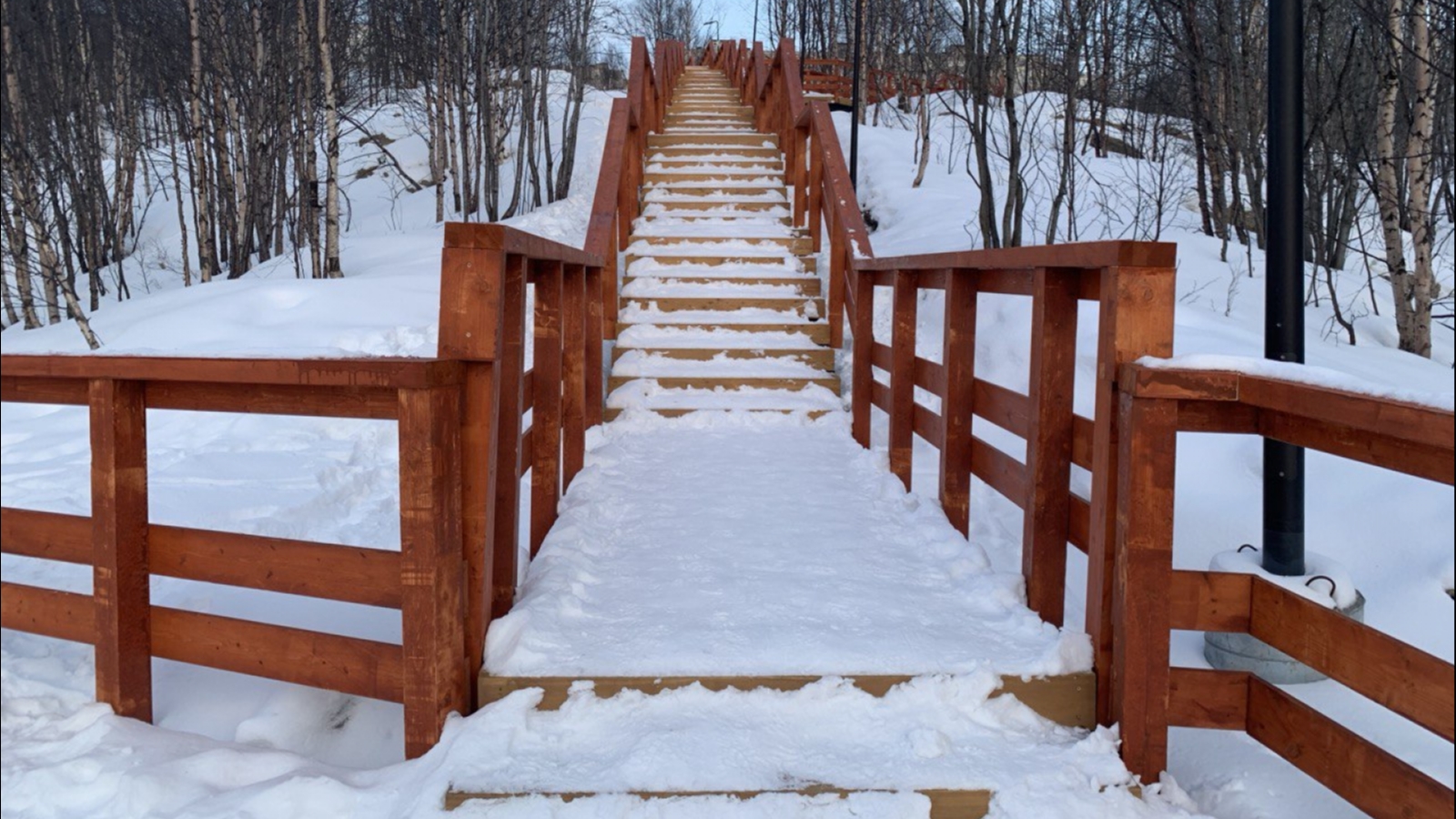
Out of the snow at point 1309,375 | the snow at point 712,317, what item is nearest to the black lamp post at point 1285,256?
the snow at point 1309,375

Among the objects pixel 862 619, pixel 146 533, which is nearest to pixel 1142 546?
pixel 862 619

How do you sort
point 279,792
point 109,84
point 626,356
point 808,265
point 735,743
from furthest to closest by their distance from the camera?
1. point 109,84
2. point 808,265
3. point 626,356
4. point 735,743
5. point 279,792

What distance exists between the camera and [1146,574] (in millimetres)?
2295

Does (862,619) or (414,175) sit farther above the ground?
(414,175)

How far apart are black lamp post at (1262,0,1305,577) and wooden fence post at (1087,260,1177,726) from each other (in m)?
1.01

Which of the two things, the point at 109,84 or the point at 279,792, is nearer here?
the point at 279,792

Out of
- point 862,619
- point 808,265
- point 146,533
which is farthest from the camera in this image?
point 808,265

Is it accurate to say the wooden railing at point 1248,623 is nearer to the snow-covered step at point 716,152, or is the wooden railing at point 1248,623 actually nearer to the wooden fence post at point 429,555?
the wooden fence post at point 429,555

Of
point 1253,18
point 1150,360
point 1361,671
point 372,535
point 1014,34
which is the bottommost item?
point 372,535

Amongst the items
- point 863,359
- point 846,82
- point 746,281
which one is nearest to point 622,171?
point 746,281

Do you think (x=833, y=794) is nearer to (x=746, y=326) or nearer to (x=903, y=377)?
(x=903, y=377)

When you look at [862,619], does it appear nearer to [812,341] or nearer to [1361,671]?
[1361,671]

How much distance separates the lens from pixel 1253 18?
12.1 metres

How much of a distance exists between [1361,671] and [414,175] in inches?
908
